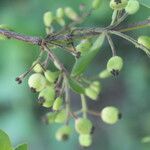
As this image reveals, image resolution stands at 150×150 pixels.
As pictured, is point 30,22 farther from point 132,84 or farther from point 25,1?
point 132,84

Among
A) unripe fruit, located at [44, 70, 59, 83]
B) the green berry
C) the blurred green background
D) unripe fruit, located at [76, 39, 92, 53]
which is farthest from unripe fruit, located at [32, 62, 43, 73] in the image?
the blurred green background

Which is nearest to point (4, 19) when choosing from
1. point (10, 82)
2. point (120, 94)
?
point (10, 82)

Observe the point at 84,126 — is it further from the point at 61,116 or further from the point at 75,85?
the point at 75,85

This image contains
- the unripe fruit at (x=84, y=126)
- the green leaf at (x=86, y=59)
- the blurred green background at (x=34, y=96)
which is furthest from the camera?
the blurred green background at (x=34, y=96)

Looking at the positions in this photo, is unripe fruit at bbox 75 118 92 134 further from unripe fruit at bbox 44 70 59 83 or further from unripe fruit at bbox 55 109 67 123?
unripe fruit at bbox 44 70 59 83

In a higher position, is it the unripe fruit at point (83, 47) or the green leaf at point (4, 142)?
the unripe fruit at point (83, 47)

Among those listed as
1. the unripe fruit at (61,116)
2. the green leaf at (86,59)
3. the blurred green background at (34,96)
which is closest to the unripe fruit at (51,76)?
the green leaf at (86,59)

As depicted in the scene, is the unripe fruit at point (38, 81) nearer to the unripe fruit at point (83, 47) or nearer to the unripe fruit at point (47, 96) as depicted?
the unripe fruit at point (47, 96)
